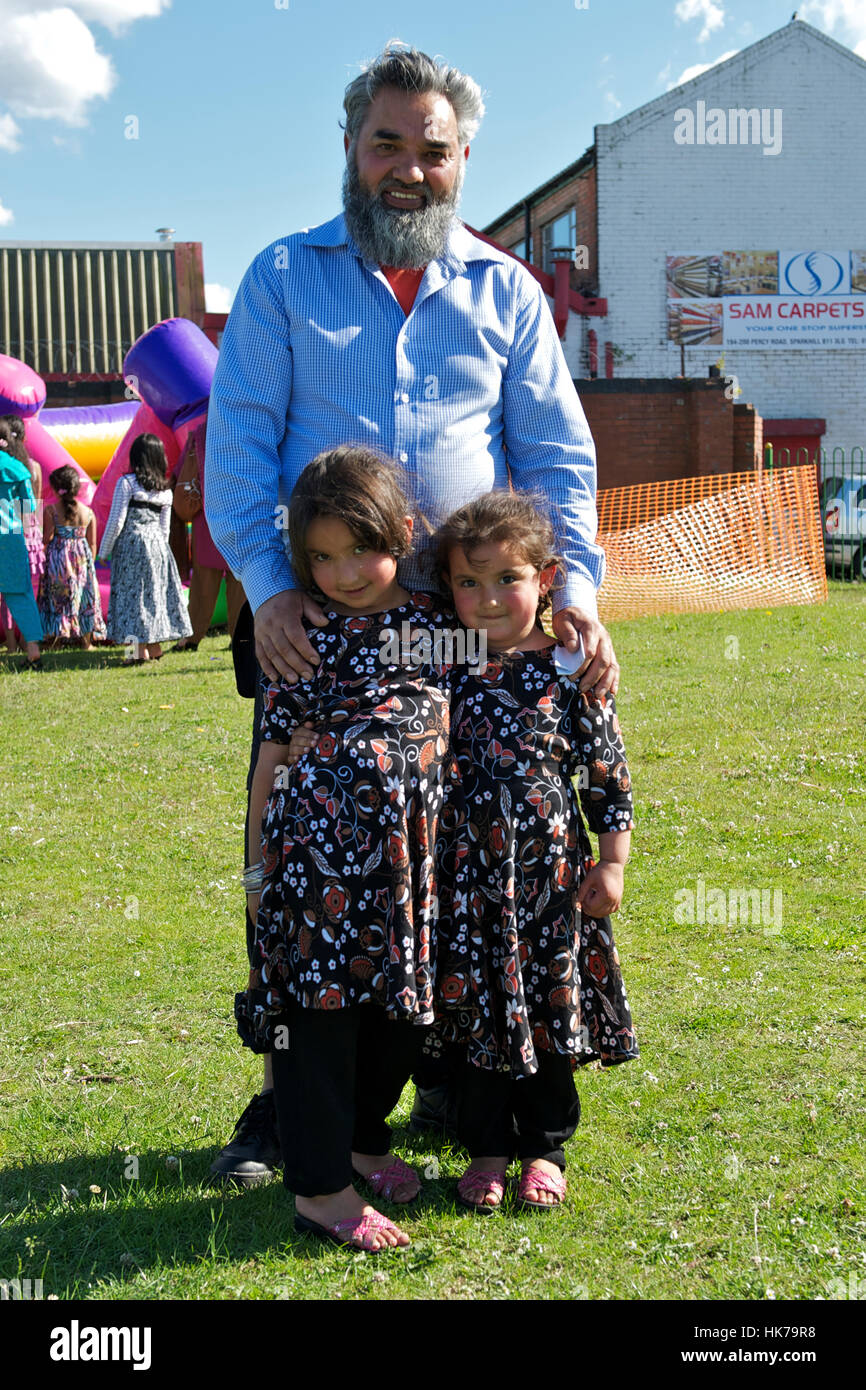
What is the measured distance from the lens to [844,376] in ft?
89.2

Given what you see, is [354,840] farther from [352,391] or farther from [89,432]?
[89,432]

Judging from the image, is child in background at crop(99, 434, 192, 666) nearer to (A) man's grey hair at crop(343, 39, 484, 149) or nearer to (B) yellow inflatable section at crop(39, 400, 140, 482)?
(B) yellow inflatable section at crop(39, 400, 140, 482)

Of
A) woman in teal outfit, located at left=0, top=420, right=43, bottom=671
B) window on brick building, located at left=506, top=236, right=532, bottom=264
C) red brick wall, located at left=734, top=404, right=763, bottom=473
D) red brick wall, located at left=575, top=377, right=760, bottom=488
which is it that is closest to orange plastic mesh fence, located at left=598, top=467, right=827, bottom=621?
red brick wall, located at left=575, top=377, right=760, bottom=488

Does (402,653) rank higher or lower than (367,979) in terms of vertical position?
higher

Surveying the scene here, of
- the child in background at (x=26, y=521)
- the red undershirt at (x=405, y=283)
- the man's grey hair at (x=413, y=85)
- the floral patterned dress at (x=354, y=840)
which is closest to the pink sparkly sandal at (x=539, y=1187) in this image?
the floral patterned dress at (x=354, y=840)

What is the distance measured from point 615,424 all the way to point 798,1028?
16091mm

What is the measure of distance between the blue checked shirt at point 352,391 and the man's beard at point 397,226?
1.7 inches

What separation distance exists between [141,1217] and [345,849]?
99cm

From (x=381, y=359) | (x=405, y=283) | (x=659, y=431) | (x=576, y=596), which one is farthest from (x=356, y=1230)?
(x=659, y=431)

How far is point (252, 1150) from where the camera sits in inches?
114

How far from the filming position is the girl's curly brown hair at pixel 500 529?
8.48 ft

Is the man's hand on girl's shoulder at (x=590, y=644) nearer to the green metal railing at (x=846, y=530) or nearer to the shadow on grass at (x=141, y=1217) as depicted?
the shadow on grass at (x=141, y=1217)
